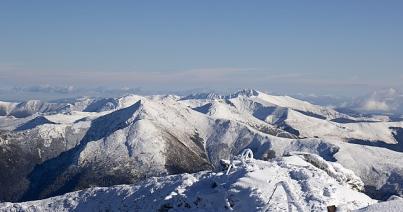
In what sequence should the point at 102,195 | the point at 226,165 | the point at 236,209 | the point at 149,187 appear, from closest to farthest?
the point at 236,209 → the point at 226,165 → the point at 149,187 → the point at 102,195

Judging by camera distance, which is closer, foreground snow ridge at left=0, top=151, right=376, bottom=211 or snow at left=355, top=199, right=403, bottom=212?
snow at left=355, top=199, right=403, bottom=212

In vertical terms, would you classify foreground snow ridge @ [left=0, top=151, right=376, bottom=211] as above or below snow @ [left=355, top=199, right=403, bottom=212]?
below

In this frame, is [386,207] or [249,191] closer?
[386,207]

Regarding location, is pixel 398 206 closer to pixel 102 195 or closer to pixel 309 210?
pixel 309 210

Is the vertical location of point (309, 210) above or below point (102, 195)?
above

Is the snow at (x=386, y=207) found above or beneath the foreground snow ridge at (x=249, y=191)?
above

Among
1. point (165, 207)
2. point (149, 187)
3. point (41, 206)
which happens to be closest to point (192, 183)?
point (165, 207)

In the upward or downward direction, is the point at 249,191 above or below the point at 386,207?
below

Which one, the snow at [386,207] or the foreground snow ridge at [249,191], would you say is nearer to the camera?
the snow at [386,207]
